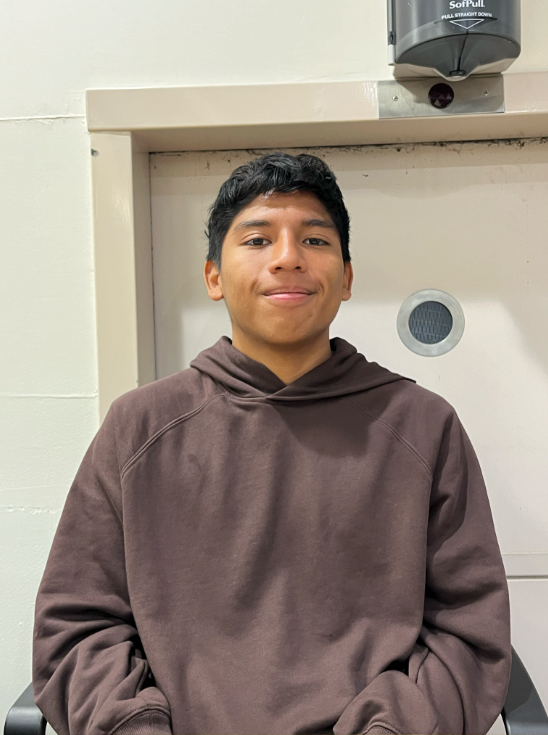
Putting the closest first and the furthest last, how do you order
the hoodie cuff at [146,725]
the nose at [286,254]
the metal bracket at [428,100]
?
the hoodie cuff at [146,725] < the nose at [286,254] < the metal bracket at [428,100]

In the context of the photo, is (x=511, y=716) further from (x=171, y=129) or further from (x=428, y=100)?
(x=171, y=129)

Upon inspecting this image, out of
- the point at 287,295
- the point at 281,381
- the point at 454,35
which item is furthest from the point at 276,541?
the point at 454,35

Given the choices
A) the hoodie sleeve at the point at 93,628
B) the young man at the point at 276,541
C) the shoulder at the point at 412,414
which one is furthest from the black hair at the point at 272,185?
the hoodie sleeve at the point at 93,628

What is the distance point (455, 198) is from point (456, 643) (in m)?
1.06

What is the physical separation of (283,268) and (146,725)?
0.72 meters

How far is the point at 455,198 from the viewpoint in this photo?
1545mm

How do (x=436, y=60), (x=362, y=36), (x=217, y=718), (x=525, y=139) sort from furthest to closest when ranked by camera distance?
(x=525, y=139)
(x=362, y=36)
(x=436, y=60)
(x=217, y=718)

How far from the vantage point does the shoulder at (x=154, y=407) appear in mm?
1055

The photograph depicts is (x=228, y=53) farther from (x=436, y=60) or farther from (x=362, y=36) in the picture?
(x=436, y=60)

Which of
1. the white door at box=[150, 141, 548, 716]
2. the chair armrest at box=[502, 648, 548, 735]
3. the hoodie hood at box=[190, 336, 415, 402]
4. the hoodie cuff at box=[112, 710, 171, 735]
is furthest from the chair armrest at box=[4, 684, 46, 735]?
the white door at box=[150, 141, 548, 716]

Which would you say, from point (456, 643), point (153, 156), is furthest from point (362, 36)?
point (456, 643)

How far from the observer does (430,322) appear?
155 centimetres

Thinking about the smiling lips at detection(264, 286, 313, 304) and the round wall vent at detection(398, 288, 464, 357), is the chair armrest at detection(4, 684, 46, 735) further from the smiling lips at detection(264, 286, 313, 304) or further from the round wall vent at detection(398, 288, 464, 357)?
the round wall vent at detection(398, 288, 464, 357)

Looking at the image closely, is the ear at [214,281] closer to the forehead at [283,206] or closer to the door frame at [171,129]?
the forehead at [283,206]
